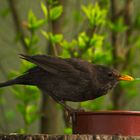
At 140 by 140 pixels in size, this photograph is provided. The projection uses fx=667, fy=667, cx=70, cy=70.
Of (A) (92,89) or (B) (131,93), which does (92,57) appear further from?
(A) (92,89)

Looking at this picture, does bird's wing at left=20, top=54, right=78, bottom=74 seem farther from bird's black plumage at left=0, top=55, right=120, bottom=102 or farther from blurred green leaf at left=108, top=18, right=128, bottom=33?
blurred green leaf at left=108, top=18, right=128, bottom=33

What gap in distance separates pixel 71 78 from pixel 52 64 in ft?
0.54

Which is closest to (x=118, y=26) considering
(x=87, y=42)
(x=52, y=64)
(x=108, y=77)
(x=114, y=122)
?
(x=87, y=42)

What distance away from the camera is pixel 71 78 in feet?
14.8

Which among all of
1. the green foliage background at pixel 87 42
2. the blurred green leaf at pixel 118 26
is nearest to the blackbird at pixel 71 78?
the green foliage background at pixel 87 42

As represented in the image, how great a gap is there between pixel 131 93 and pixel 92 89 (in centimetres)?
135

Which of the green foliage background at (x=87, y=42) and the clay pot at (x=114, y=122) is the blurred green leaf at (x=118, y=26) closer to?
the green foliage background at (x=87, y=42)

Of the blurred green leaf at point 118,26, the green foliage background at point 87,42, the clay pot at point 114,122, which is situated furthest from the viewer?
the blurred green leaf at point 118,26

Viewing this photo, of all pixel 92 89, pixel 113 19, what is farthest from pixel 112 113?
pixel 113 19

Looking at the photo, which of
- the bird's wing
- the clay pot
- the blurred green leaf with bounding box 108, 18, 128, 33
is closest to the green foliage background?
the blurred green leaf with bounding box 108, 18, 128, 33

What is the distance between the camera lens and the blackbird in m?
4.42

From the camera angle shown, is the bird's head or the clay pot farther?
the bird's head

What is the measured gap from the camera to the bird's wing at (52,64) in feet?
14.4

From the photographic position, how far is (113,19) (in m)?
6.25
